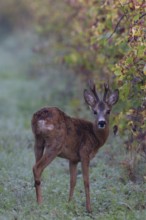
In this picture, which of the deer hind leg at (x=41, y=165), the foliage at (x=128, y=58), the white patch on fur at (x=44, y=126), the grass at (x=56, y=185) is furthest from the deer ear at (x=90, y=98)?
the grass at (x=56, y=185)

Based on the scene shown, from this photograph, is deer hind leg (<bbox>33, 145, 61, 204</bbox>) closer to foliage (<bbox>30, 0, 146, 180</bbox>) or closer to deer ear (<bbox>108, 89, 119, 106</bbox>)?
deer ear (<bbox>108, 89, 119, 106</bbox>)

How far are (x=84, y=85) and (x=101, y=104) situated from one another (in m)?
9.25

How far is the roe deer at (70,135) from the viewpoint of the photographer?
8773 millimetres

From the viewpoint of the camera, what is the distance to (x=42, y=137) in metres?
8.88

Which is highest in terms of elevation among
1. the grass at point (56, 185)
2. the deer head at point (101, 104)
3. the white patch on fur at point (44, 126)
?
the deer head at point (101, 104)

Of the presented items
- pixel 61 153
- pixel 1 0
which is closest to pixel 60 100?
pixel 61 153

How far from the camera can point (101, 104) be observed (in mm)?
9125

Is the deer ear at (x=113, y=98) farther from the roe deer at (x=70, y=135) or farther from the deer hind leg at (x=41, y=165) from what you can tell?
the deer hind leg at (x=41, y=165)

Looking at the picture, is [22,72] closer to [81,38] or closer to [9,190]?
[81,38]

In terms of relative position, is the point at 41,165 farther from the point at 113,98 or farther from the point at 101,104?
the point at 113,98

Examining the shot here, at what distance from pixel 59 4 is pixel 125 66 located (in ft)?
39.7

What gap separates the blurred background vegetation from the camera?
364 inches

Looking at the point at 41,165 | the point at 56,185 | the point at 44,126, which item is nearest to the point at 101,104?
the point at 44,126

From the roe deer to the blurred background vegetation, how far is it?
1.38ft
